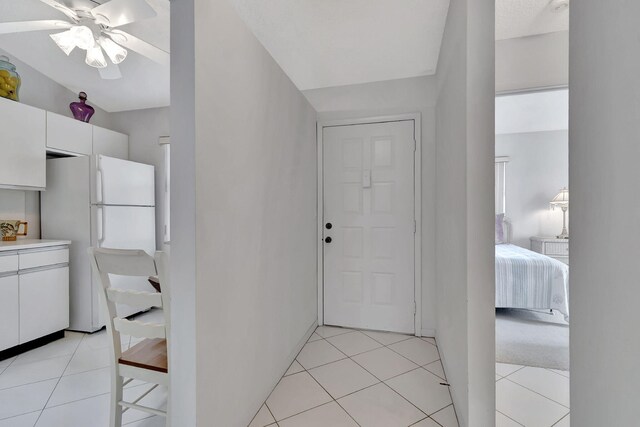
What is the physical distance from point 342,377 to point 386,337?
829 millimetres

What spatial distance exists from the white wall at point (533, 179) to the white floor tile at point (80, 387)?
6.04 metres

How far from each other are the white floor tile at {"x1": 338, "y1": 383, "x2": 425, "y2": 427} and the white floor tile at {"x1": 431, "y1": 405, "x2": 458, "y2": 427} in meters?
0.08

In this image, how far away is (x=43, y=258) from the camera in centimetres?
269

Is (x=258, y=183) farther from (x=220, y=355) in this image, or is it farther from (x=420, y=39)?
(x=420, y=39)

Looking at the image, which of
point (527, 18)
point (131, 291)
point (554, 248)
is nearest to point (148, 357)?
point (131, 291)

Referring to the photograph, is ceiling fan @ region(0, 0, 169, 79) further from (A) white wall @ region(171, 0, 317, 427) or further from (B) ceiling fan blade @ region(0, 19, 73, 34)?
(A) white wall @ region(171, 0, 317, 427)

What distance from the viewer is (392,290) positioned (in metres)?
2.91

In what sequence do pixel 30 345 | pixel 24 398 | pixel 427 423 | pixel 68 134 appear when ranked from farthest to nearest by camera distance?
pixel 68 134, pixel 30 345, pixel 24 398, pixel 427 423

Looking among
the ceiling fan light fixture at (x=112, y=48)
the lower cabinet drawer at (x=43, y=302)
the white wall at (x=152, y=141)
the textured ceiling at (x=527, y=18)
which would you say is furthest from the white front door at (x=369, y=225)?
the lower cabinet drawer at (x=43, y=302)

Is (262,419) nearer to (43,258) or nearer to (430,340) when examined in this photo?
(430,340)

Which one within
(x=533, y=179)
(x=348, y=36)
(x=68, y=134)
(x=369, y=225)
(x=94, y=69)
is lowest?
(x=369, y=225)

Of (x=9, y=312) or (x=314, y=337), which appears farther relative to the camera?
(x=314, y=337)

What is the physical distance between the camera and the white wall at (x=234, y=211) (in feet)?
4.07

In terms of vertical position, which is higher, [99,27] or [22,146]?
[99,27]
